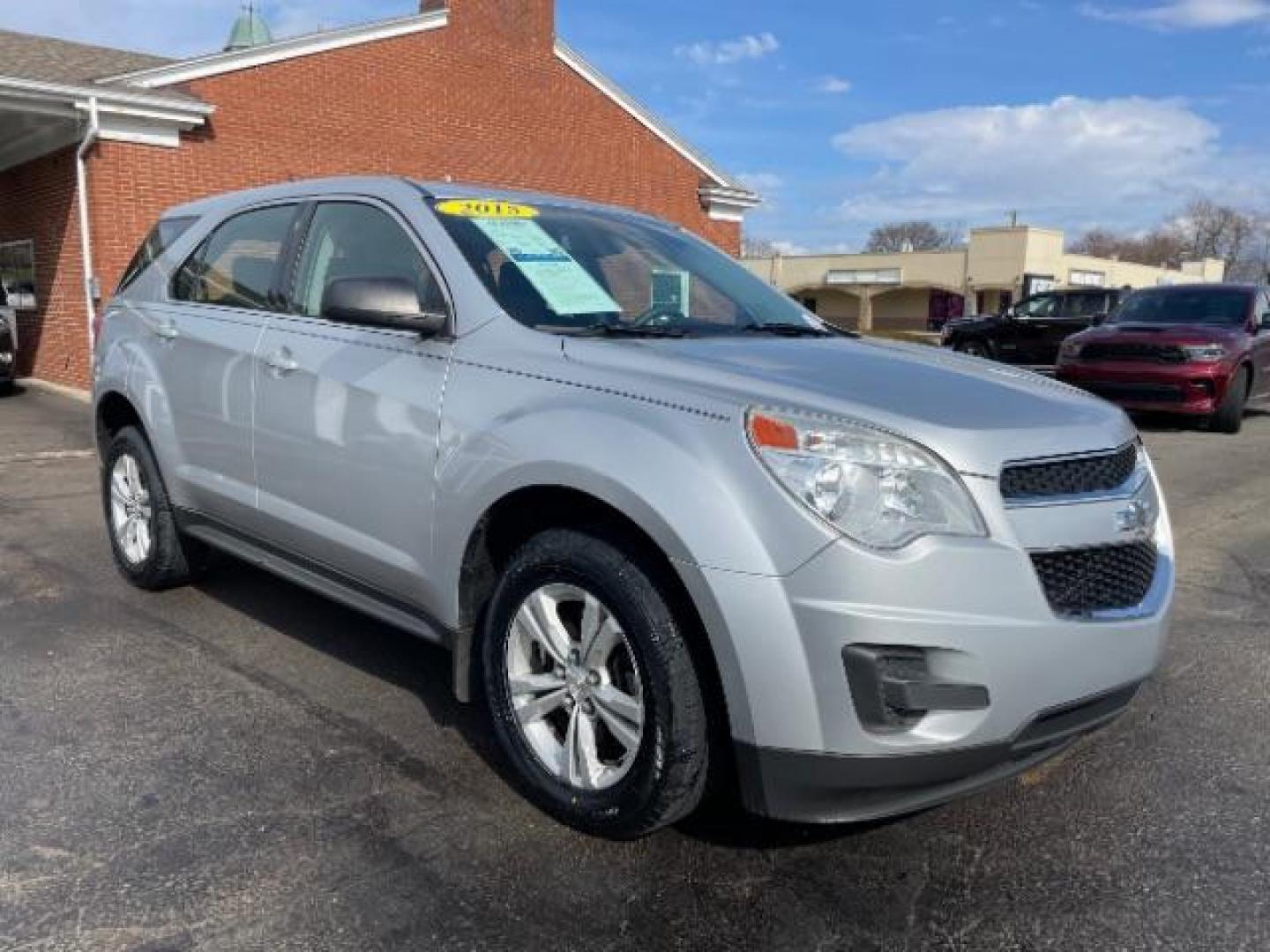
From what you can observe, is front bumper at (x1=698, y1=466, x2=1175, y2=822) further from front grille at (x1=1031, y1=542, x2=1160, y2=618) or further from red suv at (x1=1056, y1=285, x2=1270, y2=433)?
red suv at (x1=1056, y1=285, x2=1270, y2=433)

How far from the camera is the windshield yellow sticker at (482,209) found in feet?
11.7

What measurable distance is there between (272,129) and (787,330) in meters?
11.9

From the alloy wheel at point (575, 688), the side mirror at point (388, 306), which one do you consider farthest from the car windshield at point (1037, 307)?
the alloy wheel at point (575, 688)

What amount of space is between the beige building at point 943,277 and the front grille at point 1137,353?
3689 centimetres

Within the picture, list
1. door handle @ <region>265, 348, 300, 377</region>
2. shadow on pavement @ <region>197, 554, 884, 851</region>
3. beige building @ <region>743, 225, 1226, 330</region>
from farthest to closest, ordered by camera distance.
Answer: beige building @ <region>743, 225, 1226, 330</region>
door handle @ <region>265, 348, 300, 377</region>
shadow on pavement @ <region>197, 554, 884, 851</region>

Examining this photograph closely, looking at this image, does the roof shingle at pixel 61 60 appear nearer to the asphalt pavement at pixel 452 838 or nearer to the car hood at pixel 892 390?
the asphalt pavement at pixel 452 838

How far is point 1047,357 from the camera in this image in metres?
21.7

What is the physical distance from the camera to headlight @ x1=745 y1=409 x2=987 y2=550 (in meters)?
2.39

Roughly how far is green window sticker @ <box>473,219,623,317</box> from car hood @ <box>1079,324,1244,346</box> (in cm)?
1006

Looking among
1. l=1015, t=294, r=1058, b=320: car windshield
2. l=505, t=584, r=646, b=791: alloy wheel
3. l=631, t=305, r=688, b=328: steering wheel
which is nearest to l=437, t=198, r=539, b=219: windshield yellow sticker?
l=631, t=305, r=688, b=328: steering wheel

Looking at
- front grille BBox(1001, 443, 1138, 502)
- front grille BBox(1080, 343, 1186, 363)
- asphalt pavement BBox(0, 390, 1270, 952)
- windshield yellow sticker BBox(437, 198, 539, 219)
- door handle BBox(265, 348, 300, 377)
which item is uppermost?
windshield yellow sticker BBox(437, 198, 539, 219)

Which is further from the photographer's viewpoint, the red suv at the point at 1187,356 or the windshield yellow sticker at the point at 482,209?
the red suv at the point at 1187,356

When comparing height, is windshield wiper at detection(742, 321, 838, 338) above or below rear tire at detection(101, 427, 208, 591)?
above

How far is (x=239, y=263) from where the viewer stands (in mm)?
4367
